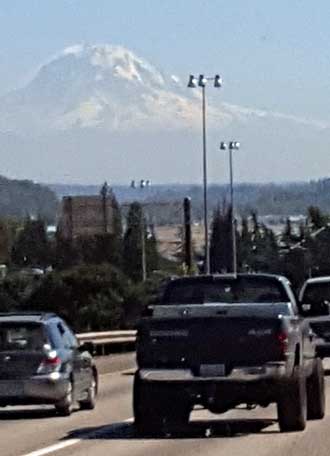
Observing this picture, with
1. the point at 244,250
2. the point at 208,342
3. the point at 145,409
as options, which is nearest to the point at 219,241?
the point at 244,250

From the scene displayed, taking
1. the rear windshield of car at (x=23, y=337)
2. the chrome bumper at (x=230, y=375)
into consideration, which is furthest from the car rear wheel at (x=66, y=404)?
the chrome bumper at (x=230, y=375)

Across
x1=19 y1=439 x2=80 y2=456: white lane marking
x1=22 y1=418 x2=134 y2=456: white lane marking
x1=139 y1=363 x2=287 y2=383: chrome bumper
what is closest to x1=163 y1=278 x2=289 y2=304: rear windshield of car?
x1=139 y1=363 x2=287 y2=383: chrome bumper

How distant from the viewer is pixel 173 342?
65.7 feet

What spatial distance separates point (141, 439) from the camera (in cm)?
2059

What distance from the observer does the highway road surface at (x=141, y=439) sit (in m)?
19.0

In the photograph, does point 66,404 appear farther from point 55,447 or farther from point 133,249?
point 133,249

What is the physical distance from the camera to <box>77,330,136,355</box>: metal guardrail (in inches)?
1924

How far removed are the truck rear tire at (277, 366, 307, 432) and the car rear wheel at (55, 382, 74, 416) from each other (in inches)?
191

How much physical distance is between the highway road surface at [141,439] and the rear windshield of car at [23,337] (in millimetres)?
1079

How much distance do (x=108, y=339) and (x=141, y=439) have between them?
96.6 ft

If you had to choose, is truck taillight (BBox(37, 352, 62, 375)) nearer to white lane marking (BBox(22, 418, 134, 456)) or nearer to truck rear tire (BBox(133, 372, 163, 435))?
white lane marking (BBox(22, 418, 134, 456))

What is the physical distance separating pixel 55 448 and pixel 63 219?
67.8 metres

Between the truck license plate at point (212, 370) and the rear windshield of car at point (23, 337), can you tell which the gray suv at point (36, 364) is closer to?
the rear windshield of car at point (23, 337)

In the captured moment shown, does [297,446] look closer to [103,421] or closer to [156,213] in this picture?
[103,421]
